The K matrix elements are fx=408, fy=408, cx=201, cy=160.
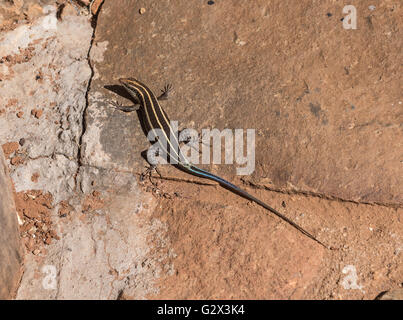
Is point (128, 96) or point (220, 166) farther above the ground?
point (128, 96)

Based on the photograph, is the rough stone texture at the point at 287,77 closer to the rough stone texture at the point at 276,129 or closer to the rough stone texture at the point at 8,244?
the rough stone texture at the point at 276,129

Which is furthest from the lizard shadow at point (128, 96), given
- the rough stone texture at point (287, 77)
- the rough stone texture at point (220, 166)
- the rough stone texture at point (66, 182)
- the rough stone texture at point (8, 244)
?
the rough stone texture at point (8, 244)

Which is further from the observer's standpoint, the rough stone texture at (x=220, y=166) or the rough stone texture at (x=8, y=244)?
the rough stone texture at (x=220, y=166)

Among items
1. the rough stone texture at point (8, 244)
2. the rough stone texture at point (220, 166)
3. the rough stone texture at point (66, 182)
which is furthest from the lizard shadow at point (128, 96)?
the rough stone texture at point (8, 244)

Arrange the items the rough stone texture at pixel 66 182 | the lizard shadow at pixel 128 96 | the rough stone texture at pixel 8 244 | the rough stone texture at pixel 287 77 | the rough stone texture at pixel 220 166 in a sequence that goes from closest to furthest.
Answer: the rough stone texture at pixel 8 244 → the rough stone texture at pixel 220 166 → the rough stone texture at pixel 66 182 → the rough stone texture at pixel 287 77 → the lizard shadow at pixel 128 96

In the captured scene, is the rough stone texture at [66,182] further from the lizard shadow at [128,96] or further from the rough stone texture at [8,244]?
the lizard shadow at [128,96]

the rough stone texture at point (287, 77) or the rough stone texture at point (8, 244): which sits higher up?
the rough stone texture at point (287, 77)

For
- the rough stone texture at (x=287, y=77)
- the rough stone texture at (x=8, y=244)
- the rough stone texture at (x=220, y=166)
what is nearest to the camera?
the rough stone texture at (x=8, y=244)

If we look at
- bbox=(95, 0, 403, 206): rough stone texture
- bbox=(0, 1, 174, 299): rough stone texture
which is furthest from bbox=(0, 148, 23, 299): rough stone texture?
bbox=(95, 0, 403, 206): rough stone texture

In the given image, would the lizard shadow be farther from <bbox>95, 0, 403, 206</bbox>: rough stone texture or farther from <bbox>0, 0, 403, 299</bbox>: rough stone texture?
<bbox>95, 0, 403, 206</bbox>: rough stone texture

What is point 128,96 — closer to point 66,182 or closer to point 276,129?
point 66,182

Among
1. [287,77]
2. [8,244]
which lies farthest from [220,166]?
[8,244]
